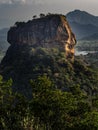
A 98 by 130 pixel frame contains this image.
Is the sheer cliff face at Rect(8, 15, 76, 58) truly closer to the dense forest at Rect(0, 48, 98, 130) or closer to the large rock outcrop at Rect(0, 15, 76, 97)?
the large rock outcrop at Rect(0, 15, 76, 97)

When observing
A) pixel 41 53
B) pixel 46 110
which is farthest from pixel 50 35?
pixel 46 110

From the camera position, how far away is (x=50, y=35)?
639ft

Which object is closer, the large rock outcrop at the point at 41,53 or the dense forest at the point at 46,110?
the dense forest at the point at 46,110

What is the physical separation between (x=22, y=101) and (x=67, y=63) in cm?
10215

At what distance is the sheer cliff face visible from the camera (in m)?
191

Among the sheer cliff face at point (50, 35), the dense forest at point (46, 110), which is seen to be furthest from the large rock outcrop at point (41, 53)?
the dense forest at point (46, 110)

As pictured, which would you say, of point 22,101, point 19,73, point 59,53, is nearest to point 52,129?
point 22,101

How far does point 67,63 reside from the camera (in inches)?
6983

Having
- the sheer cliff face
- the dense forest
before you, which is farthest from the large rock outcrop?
the dense forest

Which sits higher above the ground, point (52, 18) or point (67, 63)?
point (52, 18)

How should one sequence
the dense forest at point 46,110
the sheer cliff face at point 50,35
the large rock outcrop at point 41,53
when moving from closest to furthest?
the dense forest at point 46,110 < the large rock outcrop at point 41,53 < the sheer cliff face at point 50,35

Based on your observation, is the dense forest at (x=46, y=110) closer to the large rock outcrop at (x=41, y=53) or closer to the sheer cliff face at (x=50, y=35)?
the large rock outcrop at (x=41, y=53)

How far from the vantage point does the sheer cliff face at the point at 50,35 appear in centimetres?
19075

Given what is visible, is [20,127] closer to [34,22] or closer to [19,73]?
[19,73]
